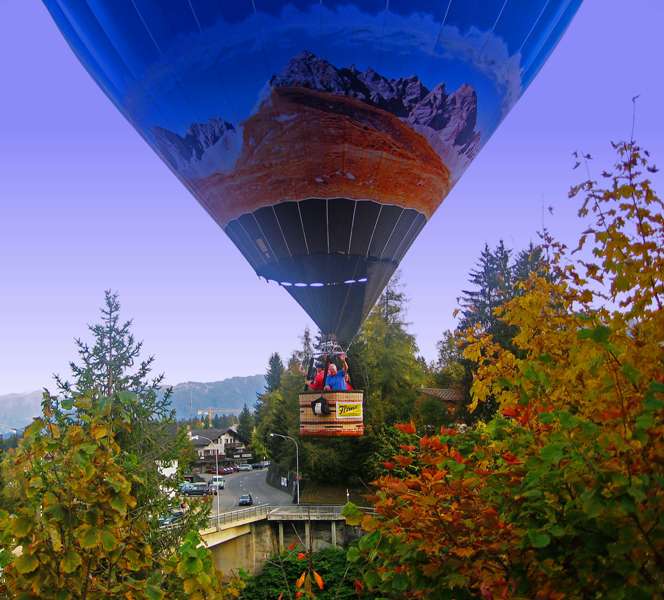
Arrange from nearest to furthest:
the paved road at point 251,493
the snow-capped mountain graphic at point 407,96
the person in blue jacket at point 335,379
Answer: the snow-capped mountain graphic at point 407,96 < the person in blue jacket at point 335,379 < the paved road at point 251,493

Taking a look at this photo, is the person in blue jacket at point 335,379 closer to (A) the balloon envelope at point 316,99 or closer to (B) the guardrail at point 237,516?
(A) the balloon envelope at point 316,99

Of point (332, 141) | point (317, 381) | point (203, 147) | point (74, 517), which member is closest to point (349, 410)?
point (317, 381)

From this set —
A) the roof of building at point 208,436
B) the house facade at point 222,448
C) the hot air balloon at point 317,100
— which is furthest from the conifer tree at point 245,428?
the hot air balloon at point 317,100

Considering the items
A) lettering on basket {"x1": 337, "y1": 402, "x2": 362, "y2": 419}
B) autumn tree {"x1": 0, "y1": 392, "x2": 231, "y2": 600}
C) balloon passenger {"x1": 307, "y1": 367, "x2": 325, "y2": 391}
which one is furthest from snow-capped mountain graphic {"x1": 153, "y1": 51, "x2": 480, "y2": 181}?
autumn tree {"x1": 0, "y1": 392, "x2": 231, "y2": 600}

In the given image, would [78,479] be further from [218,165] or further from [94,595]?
A: [218,165]

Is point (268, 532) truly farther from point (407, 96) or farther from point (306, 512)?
point (407, 96)

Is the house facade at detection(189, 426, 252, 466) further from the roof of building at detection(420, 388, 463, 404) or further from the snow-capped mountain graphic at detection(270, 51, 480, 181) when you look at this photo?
the snow-capped mountain graphic at detection(270, 51, 480, 181)
